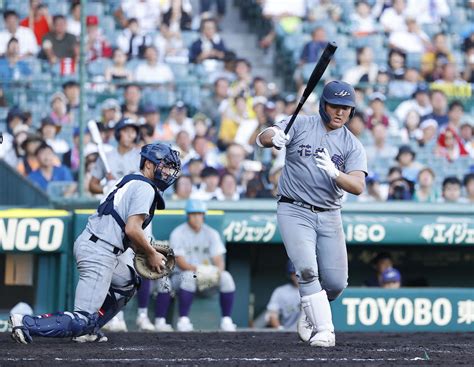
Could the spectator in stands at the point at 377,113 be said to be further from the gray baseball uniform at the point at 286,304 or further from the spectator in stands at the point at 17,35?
the spectator in stands at the point at 17,35

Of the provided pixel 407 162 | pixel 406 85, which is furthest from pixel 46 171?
pixel 406 85

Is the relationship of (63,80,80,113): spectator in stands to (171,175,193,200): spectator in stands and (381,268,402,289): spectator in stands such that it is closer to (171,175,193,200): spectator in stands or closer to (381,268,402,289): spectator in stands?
(171,175,193,200): spectator in stands

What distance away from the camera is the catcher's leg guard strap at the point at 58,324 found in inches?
283

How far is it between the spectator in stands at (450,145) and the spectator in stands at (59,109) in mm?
4337

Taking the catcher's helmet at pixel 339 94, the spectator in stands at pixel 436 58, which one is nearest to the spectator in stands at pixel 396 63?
the spectator in stands at pixel 436 58

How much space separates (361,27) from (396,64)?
98 cm

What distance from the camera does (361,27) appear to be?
1605 centimetres

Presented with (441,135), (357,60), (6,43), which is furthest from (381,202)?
(6,43)

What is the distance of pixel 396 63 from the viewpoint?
15352 millimetres

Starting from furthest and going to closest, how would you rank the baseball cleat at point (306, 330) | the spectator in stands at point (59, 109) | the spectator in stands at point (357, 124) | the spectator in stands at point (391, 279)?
the spectator in stands at point (357, 124) → the spectator in stands at point (59, 109) → the spectator in stands at point (391, 279) → the baseball cleat at point (306, 330)

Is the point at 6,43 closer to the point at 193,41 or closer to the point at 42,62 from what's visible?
the point at 42,62

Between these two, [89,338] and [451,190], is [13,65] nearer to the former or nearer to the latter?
[451,190]

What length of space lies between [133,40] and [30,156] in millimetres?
3079

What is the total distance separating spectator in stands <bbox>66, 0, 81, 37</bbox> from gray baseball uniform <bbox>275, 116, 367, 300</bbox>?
729 cm
